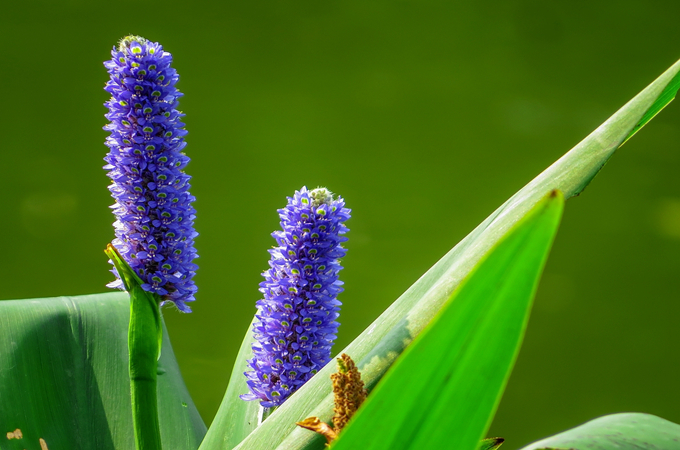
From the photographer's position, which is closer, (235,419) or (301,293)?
(301,293)

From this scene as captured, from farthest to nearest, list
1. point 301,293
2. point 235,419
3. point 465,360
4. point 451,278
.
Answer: point 235,419 → point 301,293 → point 451,278 → point 465,360

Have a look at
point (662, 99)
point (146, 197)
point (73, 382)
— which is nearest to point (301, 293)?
point (146, 197)

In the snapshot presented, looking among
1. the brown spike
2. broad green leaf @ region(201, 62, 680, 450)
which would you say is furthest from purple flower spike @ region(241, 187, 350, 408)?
the brown spike

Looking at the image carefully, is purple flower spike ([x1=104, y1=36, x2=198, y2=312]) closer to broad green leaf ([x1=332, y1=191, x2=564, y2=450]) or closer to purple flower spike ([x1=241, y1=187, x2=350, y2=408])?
purple flower spike ([x1=241, y1=187, x2=350, y2=408])

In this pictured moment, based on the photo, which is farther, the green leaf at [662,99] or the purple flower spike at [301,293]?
the purple flower spike at [301,293]

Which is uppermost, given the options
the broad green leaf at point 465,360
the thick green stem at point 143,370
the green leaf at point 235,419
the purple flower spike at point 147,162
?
the purple flower spike at point 147,162

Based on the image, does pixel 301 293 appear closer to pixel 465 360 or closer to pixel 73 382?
pixel 465 360

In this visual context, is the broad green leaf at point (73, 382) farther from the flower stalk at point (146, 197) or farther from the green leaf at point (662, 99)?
the green leaf at point (662, 99)

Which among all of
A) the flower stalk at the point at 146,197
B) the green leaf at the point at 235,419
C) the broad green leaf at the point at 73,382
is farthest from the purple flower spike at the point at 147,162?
the broad green leaf at the point at 73,382
